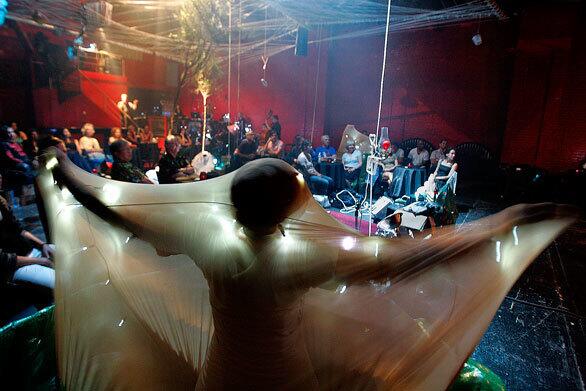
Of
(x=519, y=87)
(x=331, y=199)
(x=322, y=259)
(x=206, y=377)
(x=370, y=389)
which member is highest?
(x=519, y=87)

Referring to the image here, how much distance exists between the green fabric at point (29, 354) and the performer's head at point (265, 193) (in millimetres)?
1647

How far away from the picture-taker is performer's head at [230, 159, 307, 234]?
0.82 metres

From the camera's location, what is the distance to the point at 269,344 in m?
0.94

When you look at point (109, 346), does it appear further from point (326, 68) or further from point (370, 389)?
point (326, 68)

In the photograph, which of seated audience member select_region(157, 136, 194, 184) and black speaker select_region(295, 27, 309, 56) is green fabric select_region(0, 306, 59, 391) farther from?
black speaker select_region(295, 27, 309, 56)

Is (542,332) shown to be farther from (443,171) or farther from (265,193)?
(443,171)

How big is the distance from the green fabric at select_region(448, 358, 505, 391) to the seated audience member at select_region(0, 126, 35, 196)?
585cm

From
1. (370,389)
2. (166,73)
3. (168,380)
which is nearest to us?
(370,389)

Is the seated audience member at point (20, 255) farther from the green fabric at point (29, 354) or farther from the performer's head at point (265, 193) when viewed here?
the performer's head at point (265, 193)

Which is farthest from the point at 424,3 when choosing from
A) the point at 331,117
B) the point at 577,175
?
the point at 577,175

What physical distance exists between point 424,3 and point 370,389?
7.92 m

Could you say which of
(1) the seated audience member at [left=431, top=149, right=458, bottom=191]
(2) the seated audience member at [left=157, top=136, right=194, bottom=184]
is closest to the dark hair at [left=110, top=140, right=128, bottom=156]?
(2) the seated audience member at [left=157, top=136, right=194, bottom=184]

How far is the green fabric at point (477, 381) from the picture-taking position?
174cm

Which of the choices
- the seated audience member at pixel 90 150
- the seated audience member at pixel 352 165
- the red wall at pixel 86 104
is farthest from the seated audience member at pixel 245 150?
the red wall at pixel 86 104
